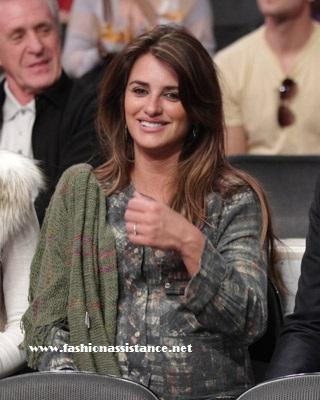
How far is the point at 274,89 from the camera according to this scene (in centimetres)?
433

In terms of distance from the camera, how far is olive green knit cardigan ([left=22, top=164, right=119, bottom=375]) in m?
2.56

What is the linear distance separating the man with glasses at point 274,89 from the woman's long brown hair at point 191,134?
1.54m

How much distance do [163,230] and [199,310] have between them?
0.20 meters

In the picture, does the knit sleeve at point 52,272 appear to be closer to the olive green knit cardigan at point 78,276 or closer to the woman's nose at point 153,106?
the olive green knit cardigan at point 78,276

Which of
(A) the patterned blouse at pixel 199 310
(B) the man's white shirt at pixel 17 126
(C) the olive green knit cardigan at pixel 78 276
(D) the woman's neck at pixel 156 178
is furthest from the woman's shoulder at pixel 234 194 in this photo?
(B) the man's white shirt at pixel 17 126

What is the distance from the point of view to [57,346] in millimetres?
2580

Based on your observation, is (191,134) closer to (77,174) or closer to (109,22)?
(77,174)

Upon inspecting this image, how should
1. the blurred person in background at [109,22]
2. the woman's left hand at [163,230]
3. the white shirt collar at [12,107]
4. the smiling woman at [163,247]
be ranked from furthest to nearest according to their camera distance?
the blurred person in background at [109,22]
the white shirt collar at [12,107]
the smiling woman at [163,247]
the woman's left hand at [163,230]

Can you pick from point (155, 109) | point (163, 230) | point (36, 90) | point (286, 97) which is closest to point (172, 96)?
point (155, 109)

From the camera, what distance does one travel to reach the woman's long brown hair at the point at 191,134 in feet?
8.63

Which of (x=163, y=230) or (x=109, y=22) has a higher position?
(x=109, y=22)

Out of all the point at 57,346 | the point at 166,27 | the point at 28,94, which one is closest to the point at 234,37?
the point at 28,94

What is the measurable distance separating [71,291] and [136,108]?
45 centimetres

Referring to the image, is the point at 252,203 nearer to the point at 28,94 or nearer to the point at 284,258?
the point at 284,258
